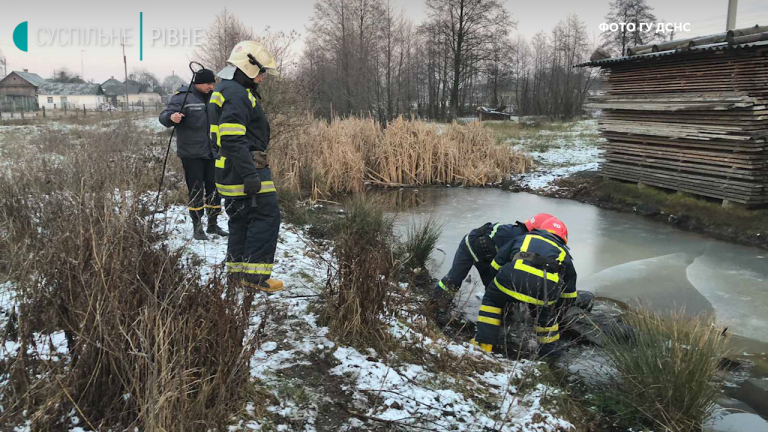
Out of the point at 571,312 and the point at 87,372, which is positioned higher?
the point at 87,372

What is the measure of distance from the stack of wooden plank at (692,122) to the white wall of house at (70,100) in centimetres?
6859

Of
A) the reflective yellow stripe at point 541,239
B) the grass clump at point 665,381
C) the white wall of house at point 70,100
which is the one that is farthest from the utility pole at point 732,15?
the white wall of house at point 70,100

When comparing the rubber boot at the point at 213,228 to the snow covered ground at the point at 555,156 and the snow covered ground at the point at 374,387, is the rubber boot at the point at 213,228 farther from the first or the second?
the snow covered ground at the point at 555,156

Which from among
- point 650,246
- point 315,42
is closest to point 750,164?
point 650,246

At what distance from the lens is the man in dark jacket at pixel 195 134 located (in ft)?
16.2

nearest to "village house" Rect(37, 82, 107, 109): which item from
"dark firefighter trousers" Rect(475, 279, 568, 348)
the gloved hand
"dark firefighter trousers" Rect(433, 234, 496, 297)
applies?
the gloved hand

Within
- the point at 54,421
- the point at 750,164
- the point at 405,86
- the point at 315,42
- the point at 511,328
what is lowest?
the point at 511,328

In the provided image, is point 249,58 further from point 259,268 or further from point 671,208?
point 671,208

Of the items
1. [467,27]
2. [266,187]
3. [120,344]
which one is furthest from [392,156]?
[467,27]

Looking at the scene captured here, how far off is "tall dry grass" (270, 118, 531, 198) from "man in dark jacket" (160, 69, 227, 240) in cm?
460

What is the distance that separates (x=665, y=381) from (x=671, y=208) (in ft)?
22.4

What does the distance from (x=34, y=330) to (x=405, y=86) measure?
24.5 meters

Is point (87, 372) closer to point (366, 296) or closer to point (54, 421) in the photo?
point (54, 421)

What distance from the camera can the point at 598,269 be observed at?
575 centimetres
